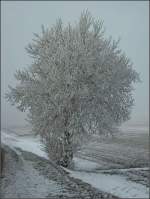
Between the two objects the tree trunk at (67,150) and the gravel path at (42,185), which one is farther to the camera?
the tree trunk at (67,150)

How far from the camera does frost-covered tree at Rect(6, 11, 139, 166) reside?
30.7 meters

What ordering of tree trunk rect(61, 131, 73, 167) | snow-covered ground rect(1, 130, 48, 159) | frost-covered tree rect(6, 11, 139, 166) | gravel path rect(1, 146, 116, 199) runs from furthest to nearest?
snow-covered ground rect(1, 130, 48, 159) < tree trunk rect(61, 131, 73, 167) < frost-covered tree rect(6, 11, 139, 166) < gravel path rect(1, 146, 116, 199)

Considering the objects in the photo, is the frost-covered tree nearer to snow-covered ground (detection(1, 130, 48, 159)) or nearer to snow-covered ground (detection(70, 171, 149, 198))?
snow-covered ground (detection(1, 130, 48, 159))

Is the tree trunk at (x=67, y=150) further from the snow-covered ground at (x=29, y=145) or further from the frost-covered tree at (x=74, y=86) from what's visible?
the snow-covered ground at (x=29, y=145)

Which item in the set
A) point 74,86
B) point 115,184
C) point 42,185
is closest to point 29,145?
point 74,86

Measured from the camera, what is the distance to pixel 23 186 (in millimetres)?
20312

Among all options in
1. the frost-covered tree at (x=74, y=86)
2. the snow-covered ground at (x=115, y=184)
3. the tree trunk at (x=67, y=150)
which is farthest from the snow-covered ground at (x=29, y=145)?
the snow-covered ground at (x=115, y=184)

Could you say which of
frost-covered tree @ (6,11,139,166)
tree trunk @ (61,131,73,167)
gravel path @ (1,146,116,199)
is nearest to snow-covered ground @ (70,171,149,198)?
gravel path @ (1,146,116,199)

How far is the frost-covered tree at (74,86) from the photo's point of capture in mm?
30656

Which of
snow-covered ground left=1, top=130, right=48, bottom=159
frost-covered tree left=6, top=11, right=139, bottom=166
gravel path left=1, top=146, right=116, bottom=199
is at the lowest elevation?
snow-covered ground left=1, top=130, right=48, bottom=159

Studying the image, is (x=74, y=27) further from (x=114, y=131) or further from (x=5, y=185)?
(x=5, y=185)

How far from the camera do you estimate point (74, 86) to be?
100 feet

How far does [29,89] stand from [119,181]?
37.1 ft

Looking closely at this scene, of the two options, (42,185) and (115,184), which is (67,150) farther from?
(42,185)
